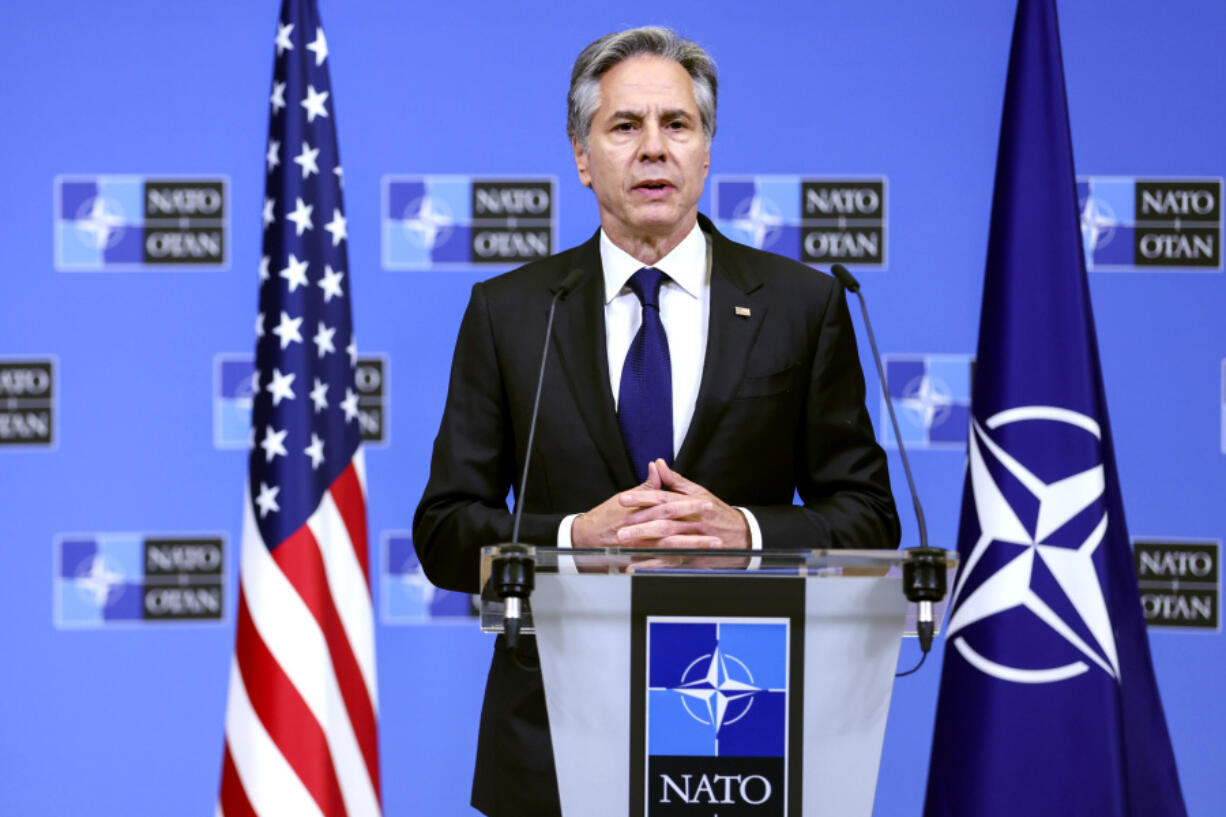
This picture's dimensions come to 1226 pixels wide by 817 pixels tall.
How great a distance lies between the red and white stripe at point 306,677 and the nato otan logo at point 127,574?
573 mm

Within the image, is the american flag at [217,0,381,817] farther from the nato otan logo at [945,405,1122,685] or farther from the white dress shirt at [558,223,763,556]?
the nato otan logo at [945,405,1122,685]

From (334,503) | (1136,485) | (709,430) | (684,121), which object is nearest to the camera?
(709,430)

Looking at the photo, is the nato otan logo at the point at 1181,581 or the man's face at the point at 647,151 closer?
the man's face at the point at 647,151

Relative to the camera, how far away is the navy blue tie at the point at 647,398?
1.96 metres

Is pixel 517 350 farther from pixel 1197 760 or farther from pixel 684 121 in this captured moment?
pixel 1197 760

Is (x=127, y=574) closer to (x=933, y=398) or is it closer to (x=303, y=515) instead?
(x=303, y=515)

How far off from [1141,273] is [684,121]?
6.19ft

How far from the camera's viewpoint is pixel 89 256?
356 centimetres

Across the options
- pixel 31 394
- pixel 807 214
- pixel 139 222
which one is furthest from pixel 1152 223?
pixel 31 394

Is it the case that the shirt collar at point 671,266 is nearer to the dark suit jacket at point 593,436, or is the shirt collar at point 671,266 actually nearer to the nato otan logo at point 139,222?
the dark suit jacket at point 593,436

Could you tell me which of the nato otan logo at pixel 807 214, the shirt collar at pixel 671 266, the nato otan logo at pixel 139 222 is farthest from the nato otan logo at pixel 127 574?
the shirt collar at pixel 671 266

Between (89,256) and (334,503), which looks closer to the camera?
(334,503)

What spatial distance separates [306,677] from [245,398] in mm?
893

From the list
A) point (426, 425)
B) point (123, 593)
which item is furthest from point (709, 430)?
point (123, 593)
